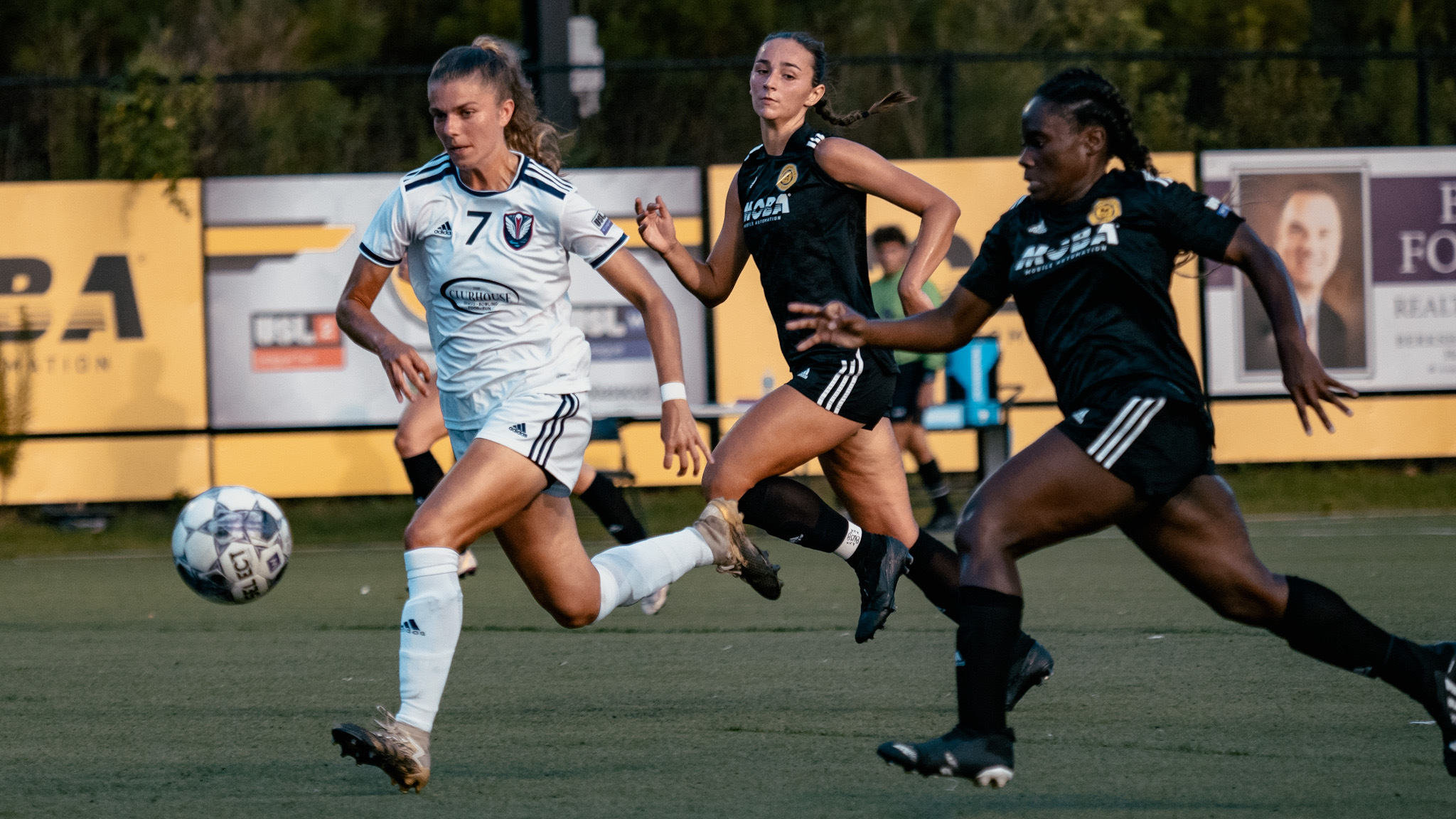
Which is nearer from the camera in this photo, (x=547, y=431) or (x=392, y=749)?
(x=392, y=749)

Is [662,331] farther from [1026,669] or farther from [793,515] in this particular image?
[1026,669]

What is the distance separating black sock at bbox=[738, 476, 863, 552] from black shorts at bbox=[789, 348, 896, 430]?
322mm

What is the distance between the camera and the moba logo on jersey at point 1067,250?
13.9 ft

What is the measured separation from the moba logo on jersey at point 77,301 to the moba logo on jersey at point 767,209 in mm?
9225

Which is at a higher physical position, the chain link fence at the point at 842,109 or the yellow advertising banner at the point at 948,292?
the chain link fence at the point at 842,109

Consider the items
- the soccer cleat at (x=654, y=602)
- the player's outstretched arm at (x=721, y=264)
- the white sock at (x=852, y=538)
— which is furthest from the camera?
the soccer cleat at (x=654, y=602)

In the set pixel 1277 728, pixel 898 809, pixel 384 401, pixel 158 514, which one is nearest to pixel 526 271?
pixel 898 809

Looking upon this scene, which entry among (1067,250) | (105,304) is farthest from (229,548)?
(105,304)

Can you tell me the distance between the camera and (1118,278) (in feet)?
13.9

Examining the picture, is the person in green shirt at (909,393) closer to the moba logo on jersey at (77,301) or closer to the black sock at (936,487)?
the black sock at (936,487)

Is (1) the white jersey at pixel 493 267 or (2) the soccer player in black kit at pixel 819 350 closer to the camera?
(1) the white jersey at pixel 493 267

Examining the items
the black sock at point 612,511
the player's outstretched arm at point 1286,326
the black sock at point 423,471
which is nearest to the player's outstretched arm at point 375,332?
the player's outstretched arm at point 1286,326

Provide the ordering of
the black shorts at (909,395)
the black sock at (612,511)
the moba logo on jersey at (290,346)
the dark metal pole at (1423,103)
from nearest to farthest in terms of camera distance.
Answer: the black sock at (612,511) → the black shorts at (909,395) → the moba logo on jersey at (290,346) → the dark metal pole at (1423,103)

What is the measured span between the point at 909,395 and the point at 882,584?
6.87 meters
